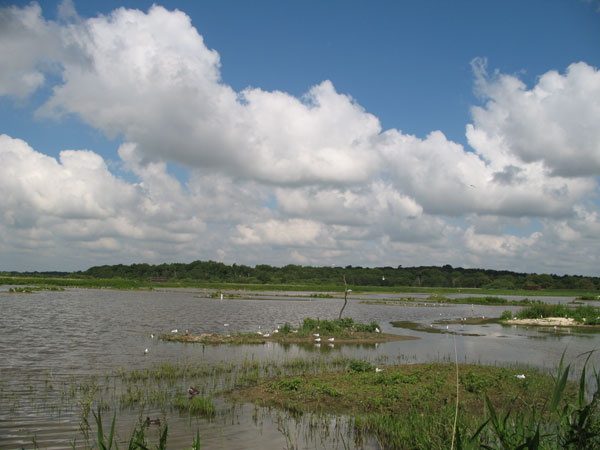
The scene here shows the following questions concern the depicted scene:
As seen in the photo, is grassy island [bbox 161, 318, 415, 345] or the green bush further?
grassy island [bbox 161, 318, 415, 345]

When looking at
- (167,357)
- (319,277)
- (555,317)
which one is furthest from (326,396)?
(319,277)

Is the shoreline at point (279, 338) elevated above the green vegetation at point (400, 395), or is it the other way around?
the green vegetation at point (400, 395)

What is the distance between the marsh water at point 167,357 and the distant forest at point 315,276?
110988 mm

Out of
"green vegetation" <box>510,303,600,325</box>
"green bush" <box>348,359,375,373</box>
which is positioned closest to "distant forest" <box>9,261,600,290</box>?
"green vegetation" <box>510,303,600,325</box>

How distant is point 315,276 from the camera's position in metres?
169

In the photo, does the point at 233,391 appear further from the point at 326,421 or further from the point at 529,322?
the point at 529,322

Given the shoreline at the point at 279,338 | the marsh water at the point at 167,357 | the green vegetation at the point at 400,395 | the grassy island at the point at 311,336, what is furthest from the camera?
the grassy island at the point at 311,336

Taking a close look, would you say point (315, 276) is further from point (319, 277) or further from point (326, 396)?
point (326, 396)

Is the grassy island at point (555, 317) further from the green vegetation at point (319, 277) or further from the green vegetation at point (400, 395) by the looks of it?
the green vegetation at point (319, 277)

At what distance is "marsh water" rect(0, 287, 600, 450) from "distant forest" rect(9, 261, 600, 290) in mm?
110988

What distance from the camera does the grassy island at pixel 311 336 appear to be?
29.2 m

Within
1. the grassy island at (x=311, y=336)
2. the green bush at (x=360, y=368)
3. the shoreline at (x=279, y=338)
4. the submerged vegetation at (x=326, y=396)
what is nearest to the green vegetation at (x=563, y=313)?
the shoreline at (x=279, y=338)

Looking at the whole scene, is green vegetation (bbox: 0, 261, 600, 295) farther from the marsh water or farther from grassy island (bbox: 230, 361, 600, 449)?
grassy island (bbox: 230, 361, 600, 449)

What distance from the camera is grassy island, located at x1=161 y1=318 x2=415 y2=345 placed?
29.2m
